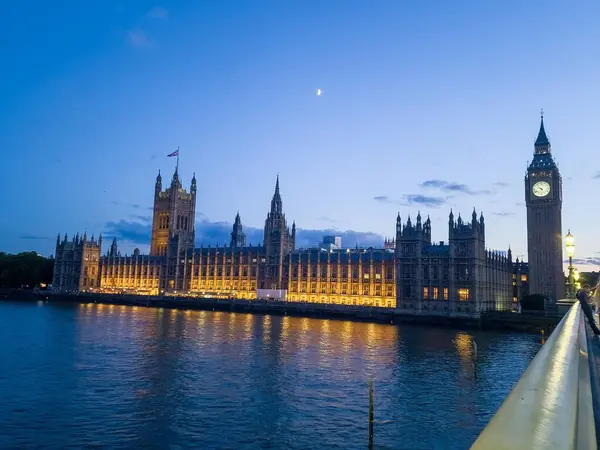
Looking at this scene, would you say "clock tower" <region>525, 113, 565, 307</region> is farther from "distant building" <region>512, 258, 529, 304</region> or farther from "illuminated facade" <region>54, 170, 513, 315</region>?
"distant building" <region>512, 258, 529, 304</region>

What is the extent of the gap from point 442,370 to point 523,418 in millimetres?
50808

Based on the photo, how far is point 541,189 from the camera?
467 ft

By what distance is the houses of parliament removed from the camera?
122 m

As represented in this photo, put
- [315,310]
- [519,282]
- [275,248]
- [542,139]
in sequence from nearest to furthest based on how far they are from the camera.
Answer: [315,310] → [542,139] → [519,282] → [275,248]

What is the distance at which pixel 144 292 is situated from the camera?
190 m

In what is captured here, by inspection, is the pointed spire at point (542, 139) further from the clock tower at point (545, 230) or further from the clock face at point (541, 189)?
the clock face at point (541, 189)

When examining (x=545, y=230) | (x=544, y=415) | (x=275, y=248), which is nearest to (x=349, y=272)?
(x=275, y=248)

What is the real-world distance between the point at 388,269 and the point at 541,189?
2058 inches

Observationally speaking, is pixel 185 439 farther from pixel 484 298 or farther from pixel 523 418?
pixel 484 298

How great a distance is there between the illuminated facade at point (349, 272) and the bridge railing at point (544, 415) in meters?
116

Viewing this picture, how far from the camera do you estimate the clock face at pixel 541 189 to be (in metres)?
141

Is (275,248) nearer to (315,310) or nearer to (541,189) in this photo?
(315,310)

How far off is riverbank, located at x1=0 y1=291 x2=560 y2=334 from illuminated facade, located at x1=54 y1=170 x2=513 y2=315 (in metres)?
6.65

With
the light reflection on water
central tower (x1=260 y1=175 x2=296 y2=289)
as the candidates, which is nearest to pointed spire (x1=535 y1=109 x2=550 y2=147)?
central tower (x1=260 y1=175 x2=296 y2=289)
